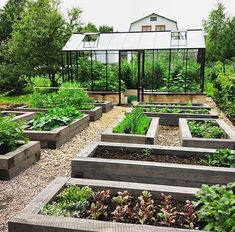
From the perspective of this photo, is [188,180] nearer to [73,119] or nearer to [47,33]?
[73,119]

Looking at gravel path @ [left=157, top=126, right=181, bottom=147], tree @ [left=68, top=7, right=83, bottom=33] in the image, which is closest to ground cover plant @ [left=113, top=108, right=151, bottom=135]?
gravel path @ [left=157, top=126, right=181, bottom=147]

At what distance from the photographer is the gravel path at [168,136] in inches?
244

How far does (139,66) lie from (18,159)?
744cm

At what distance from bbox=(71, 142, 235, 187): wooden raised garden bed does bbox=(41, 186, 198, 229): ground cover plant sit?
0.81 metres

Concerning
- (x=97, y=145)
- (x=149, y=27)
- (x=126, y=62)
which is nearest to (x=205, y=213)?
(x=97, y=145)

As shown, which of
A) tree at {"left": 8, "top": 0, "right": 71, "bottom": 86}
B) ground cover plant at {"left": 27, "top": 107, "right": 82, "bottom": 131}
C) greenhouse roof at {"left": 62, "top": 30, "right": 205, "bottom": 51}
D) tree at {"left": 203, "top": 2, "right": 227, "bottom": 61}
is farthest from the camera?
Result: tree at {"left": 203, "top": 2, "right": 227, "bottom": 61}

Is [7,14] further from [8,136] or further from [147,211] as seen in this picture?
[147,211]

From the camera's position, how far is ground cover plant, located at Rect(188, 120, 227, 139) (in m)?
5.61

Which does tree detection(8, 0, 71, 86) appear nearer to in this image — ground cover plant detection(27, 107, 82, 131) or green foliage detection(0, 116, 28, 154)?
ground cover plant detection(27, 107, 82, 131)

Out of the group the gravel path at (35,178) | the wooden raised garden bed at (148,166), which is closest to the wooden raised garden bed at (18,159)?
the gravel path at (35,178)

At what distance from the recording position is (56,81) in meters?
13.9

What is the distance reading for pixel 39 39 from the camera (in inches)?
496

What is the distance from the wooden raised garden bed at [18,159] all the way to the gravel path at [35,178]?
0.09m

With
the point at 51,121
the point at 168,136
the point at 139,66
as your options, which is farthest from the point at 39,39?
the point at 168,136
